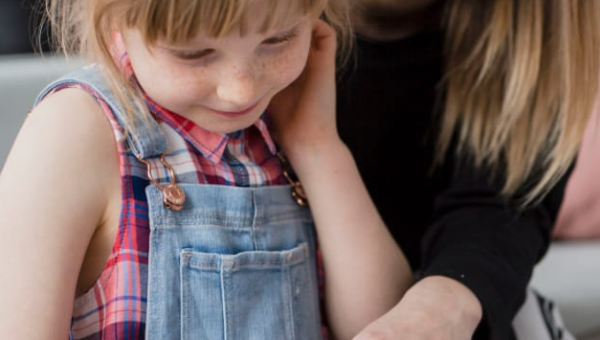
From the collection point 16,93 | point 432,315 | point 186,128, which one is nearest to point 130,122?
point 186,128

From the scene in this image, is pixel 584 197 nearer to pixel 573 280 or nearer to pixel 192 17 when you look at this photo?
pixel 573 280

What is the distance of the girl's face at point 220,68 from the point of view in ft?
2.01

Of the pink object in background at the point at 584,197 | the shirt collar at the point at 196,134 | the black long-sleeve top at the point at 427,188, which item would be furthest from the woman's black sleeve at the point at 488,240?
the pink object in background at the point at 584,197

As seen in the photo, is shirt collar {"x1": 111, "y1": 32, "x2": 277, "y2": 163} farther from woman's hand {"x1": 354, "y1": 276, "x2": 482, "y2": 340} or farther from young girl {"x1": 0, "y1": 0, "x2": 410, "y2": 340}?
woman's hand {"x1": 354, "y1": 276, "x2": 482, "y2": 340}

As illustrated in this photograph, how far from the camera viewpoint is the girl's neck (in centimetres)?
95

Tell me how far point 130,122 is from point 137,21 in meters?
0.10

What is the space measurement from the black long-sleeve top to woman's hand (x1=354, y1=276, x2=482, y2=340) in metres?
0.02

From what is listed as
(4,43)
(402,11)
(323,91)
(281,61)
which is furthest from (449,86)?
(4,43)

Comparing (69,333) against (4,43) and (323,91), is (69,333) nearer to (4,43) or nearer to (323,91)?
(323,91)

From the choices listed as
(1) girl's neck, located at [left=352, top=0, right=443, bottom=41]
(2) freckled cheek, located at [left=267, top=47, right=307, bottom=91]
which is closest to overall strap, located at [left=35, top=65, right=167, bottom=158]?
(2) freckled cheek, located at [left=267, top=47, right=307, bottom=91]

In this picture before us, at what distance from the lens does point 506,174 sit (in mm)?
923

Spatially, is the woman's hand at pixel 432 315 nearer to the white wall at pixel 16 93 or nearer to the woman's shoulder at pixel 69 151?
the woman's shoulder at pixel 69 151

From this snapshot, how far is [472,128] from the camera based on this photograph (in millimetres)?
933

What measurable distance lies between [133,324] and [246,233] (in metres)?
0.12
